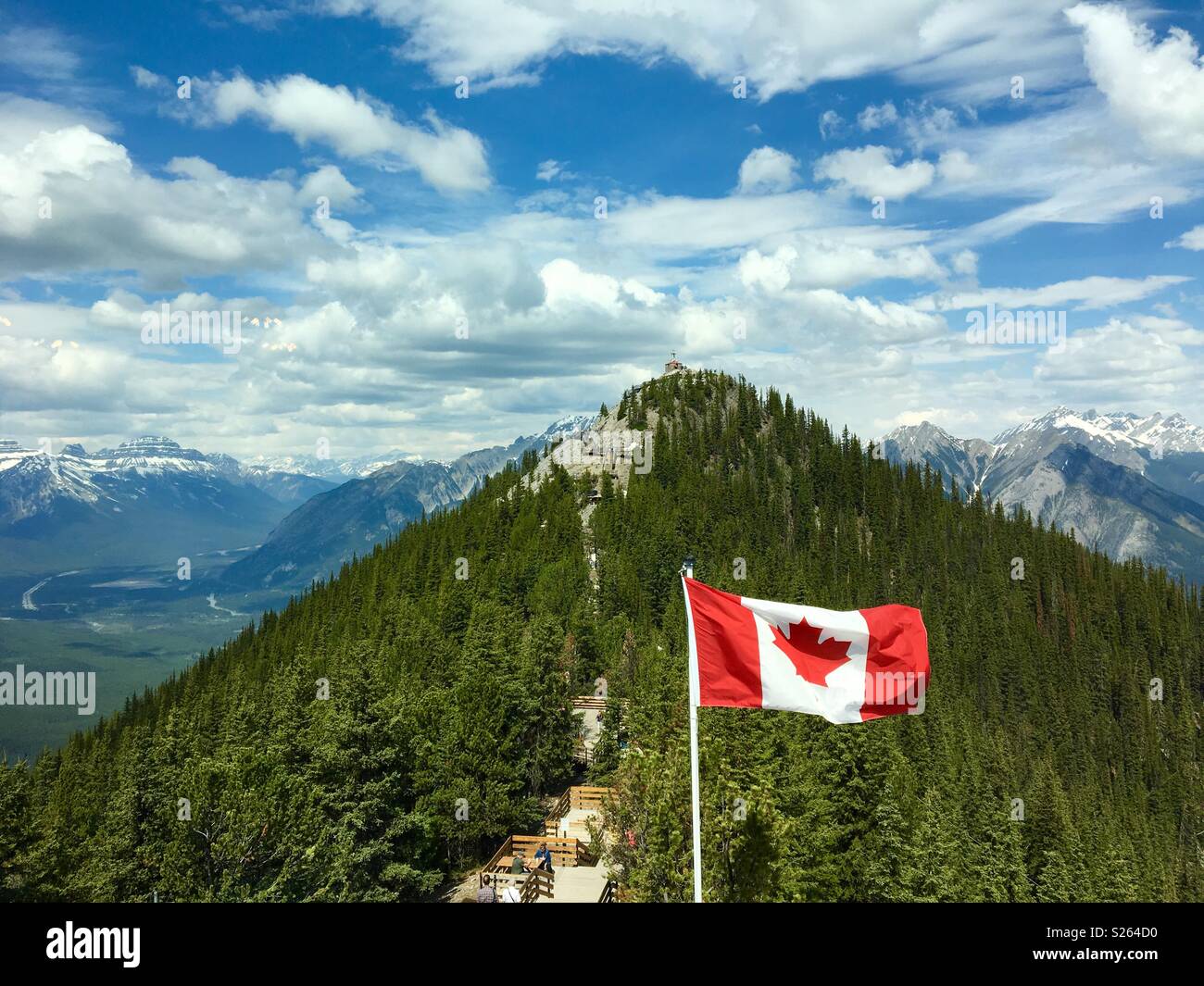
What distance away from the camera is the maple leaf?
14406 millimetres

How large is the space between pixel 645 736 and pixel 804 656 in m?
30.5

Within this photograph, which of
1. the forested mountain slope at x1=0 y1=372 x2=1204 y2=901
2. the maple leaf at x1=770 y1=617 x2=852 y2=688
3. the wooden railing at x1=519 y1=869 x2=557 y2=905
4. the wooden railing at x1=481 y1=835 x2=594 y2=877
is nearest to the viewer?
the maple leaf at x1=770 y1=617 x2=852 y2=688

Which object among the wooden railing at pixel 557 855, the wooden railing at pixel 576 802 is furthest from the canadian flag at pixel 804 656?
the wooden railing at pixel 576 802

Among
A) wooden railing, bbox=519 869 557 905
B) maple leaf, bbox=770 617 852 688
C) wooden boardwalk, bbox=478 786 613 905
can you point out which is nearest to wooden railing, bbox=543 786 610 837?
wooden boardwalk, bbox=478 786 613 905

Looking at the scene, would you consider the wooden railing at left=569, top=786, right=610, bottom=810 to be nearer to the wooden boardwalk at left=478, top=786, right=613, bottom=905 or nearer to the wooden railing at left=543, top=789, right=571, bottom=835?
the wooden boardwalk at left=478, top=786, right=613, bottom=905

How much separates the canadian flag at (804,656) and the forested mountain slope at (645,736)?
32.5ft

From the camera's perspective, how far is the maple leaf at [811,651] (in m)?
14.4

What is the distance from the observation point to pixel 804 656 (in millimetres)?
14562

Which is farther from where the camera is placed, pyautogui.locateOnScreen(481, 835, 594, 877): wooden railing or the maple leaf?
pyautogui.locateOnScreen(481, 835, 594, 877): wooden railing

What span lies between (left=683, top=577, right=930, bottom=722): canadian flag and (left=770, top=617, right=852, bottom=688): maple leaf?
2 centimetres

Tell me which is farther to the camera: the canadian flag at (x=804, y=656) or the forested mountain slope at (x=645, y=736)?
the forested mountain slope at (x=645, y=736)

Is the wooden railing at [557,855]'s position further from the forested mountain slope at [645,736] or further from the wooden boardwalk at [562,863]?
the forested mountain slope at [645,736]

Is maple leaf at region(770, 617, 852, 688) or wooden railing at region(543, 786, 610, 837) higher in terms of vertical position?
maple leaf at region(770, 617, 852, 688)
